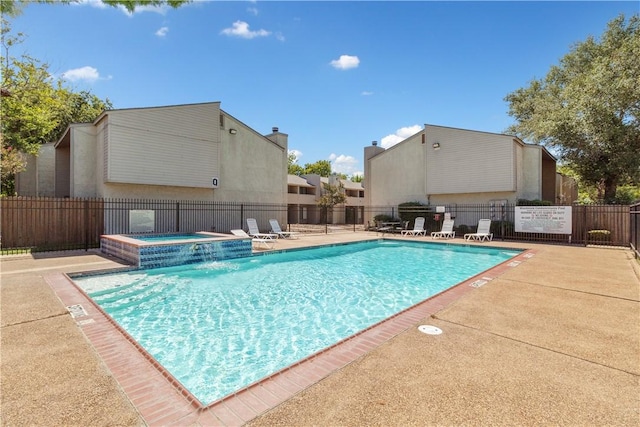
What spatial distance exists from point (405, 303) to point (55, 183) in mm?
22454

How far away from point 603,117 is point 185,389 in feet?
75.2

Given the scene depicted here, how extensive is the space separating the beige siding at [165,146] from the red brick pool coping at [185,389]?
11129 millimetres

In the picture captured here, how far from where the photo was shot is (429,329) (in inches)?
150

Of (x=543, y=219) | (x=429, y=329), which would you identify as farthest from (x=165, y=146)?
(x=543, y=219)

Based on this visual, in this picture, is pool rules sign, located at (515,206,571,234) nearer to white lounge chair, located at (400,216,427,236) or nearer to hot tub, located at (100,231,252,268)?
white lounge chair, located at (400,216,427,236)

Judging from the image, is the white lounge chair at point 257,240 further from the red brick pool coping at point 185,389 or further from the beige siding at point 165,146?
the red brick pool coping at point 185,389

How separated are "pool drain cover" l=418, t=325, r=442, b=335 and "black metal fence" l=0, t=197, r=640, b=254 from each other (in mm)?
9614

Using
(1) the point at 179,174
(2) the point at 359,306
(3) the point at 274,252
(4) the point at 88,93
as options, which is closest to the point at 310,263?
(3) the point at 274,252

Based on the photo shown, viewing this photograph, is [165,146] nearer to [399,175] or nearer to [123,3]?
[123,3]

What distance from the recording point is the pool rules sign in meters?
13.7

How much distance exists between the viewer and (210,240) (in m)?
9.88

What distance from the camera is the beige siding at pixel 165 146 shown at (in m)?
13.3

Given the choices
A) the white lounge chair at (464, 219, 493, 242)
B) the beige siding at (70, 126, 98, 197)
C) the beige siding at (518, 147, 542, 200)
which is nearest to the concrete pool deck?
the white lounge chair at (464, 219, 493, 242)

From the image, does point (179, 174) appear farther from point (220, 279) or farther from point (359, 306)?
point (359, 306)
